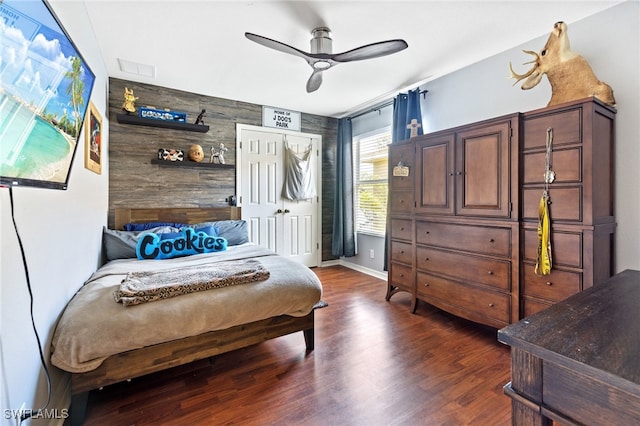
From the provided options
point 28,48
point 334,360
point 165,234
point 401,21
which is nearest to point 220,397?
point 334,360

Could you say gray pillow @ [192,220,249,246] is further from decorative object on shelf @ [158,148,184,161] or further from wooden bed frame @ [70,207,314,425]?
wooden bed frame @ [70,207,314,425]

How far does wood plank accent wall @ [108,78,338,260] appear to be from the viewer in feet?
10.6

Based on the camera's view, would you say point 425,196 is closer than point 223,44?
No

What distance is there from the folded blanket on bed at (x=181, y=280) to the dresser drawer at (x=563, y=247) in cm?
193

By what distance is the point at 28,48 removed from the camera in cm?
106

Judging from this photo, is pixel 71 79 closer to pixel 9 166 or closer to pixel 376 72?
pixel 9 166

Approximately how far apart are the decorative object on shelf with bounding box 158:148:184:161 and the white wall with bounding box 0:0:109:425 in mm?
1302

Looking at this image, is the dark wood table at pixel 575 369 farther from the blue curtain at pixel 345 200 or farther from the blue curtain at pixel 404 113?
the blue curtain at pixel 345 200

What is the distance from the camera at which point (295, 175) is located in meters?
4.34

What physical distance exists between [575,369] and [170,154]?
3860mm

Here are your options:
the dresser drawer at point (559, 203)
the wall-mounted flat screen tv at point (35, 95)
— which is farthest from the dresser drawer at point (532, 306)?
the wall-mounted flat screen tv at point (35, 95)

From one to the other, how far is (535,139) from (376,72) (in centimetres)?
169

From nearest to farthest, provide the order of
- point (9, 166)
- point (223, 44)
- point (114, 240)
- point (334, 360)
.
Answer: point (9, 166) < point (334, 360) < point (223, 44) < point (114, 240)

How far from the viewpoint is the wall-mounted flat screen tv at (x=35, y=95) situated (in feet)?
3.11
